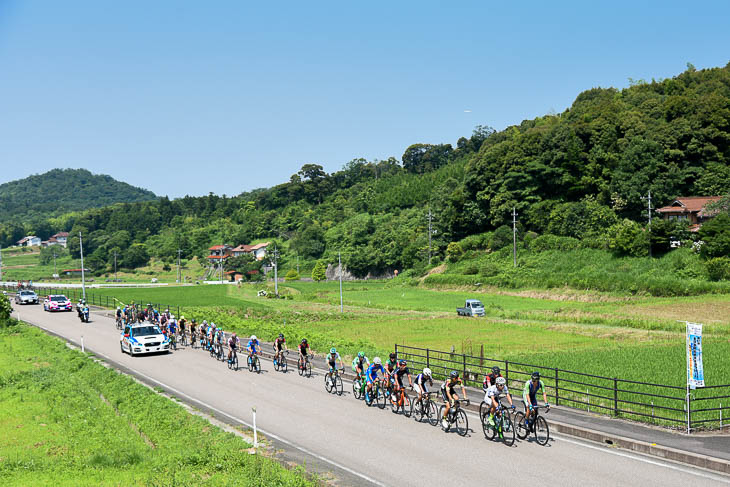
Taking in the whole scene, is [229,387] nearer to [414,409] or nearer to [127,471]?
[414,409]

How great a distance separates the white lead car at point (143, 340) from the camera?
33.7 m

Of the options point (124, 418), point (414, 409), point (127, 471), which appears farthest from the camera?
point (414, 409)

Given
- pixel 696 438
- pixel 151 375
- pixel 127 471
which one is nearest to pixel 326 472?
pixel 127 471

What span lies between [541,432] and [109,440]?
11.6 meters

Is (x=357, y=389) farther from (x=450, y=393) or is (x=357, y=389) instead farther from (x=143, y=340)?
(x=143, y=340)

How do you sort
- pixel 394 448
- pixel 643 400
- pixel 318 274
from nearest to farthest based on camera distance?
pixel 394 448 → pixel 643 400 → pixel 318 274

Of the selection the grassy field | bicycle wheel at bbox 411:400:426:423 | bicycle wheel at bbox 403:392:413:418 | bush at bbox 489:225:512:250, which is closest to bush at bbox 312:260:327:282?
bush at bbox 489:225:512:250

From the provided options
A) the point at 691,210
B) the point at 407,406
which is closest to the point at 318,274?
the point at 691,210

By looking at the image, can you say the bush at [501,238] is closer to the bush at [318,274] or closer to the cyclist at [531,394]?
the bush at [318,274]

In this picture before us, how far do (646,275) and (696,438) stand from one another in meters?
52.5

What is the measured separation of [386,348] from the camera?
34.5m

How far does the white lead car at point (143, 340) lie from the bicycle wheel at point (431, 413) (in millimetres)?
20442

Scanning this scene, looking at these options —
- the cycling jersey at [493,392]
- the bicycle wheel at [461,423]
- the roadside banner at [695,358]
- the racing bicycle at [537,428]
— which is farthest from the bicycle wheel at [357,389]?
the roadside banner at [695,358]

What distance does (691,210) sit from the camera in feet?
229
